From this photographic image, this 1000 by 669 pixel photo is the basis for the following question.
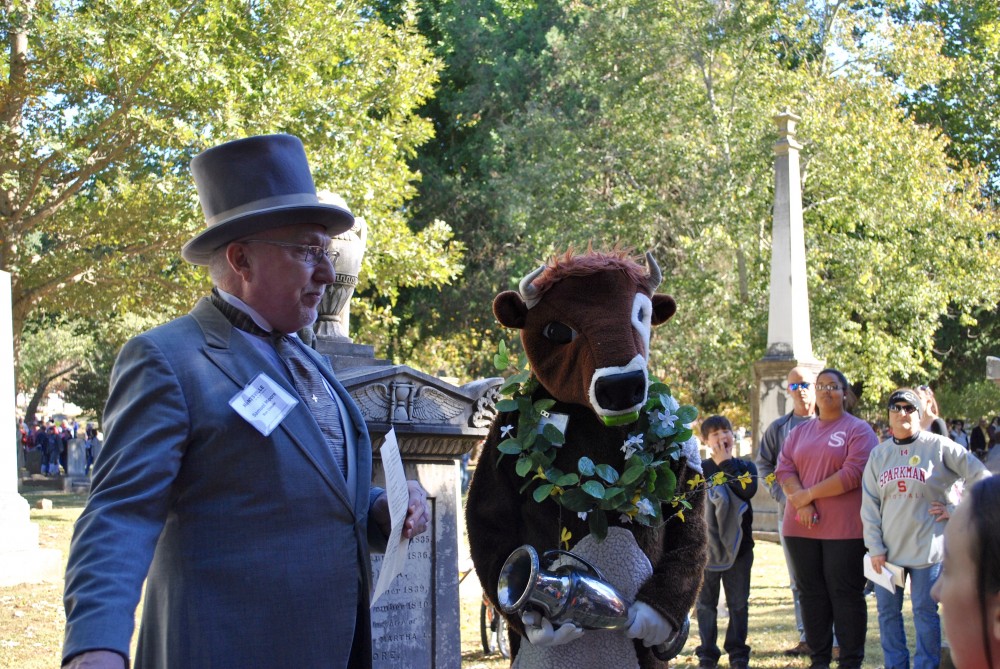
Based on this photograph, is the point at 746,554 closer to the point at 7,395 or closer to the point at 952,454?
the point at 952,454

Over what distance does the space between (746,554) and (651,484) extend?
4321 millimetres

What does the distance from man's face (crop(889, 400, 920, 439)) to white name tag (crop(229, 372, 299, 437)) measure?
17.0 ft

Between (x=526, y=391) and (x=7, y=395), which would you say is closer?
(x=526, y=391)

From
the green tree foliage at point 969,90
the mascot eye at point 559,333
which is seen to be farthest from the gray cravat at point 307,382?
the green tree foliage at point 969,90

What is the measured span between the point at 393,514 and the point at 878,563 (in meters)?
4.84

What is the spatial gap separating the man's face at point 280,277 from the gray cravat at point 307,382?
46 mm

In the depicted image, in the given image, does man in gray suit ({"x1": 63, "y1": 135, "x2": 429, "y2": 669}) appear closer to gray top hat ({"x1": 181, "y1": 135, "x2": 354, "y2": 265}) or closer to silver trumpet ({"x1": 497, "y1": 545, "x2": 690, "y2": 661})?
gray top hat ({"x1": 181, "y1": 135, "x2": 354, "y2": 265})

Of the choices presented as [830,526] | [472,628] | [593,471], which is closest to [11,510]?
[472,628]

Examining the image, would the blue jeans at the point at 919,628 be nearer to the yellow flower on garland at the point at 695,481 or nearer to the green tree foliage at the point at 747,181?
the yellow flower on garland at the point at 695,481

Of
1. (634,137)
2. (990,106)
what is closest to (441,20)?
(634,137)

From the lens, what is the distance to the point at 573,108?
26188 millimetres

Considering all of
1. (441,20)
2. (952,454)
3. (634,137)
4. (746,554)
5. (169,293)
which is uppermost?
(441,20)

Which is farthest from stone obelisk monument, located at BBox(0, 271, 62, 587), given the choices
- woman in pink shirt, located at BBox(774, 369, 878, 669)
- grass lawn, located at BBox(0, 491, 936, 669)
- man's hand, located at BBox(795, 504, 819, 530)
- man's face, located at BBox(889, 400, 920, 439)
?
man's face, located at BBox(889, 400, 920, 439)

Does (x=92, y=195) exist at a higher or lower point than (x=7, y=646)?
higher
